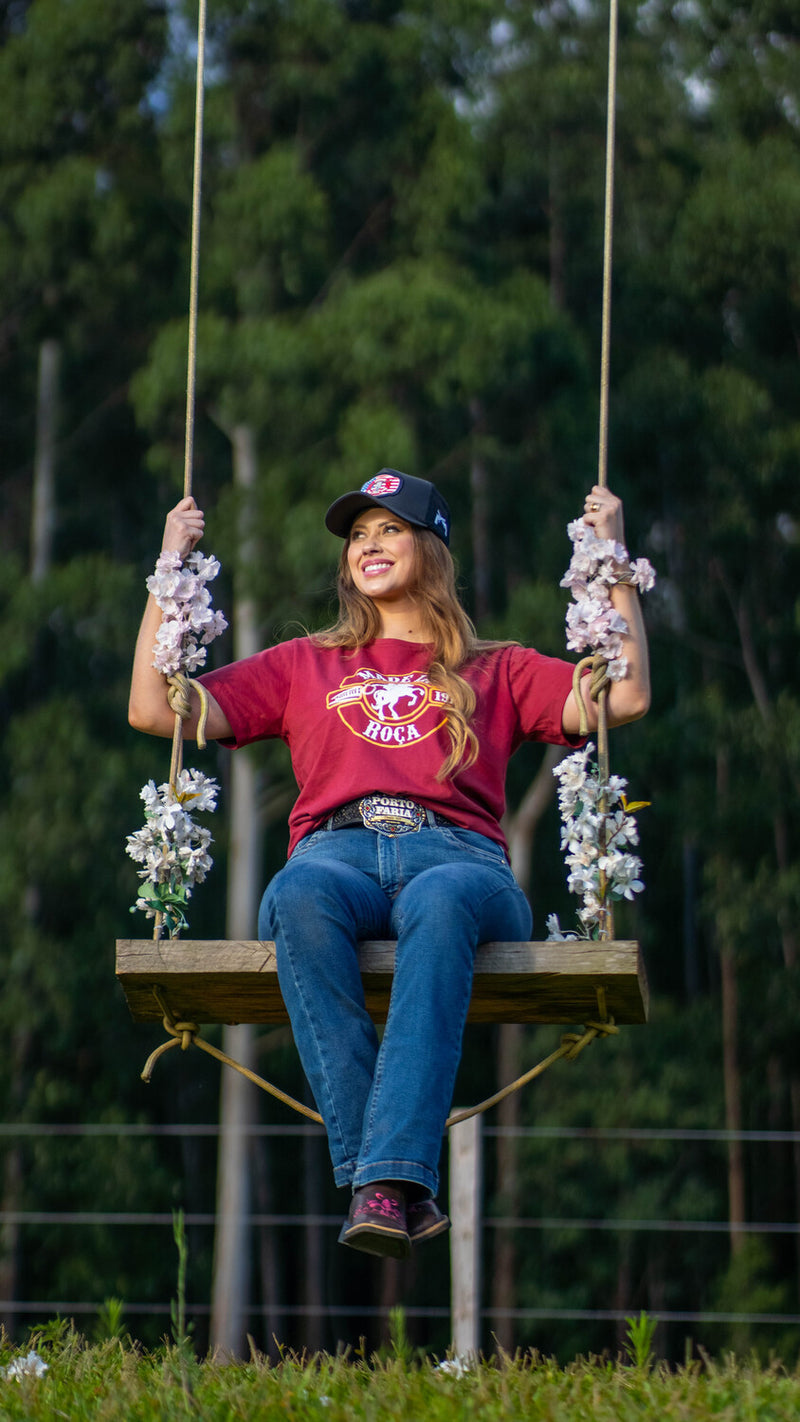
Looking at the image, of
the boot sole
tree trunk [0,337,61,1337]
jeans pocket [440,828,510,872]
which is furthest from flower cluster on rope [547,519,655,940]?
tree trunk [0,337,61,1337]

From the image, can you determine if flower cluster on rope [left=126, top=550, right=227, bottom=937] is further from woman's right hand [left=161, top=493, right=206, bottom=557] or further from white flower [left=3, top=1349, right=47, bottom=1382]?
white flower [left=3, top=1349, right=47, bottom=1382]

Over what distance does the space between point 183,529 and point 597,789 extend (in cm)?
89

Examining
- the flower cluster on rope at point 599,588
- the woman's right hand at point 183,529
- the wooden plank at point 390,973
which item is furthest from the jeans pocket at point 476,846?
the woman's right hand at point 183,529

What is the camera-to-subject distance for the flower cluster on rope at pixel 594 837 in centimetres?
326

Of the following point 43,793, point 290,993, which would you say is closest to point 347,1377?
point 290,993

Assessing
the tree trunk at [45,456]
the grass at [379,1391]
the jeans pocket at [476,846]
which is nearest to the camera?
the grass at [379,1391]

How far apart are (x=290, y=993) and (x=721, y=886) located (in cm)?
1100

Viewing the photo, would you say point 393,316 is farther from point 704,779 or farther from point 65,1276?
point 65,1276

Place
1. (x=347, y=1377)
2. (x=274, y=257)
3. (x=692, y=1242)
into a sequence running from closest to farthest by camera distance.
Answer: (x=347, y=1377)
(x=274, y=257)
(x=692, y=1242)

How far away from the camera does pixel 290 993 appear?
292cm

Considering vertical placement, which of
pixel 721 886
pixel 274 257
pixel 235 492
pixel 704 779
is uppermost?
pixel 274 257

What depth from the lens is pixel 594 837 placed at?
331 cm

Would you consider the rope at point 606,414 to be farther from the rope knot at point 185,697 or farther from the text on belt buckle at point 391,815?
the rope knot at point 185,697

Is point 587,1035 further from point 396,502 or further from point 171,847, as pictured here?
point 396,502
